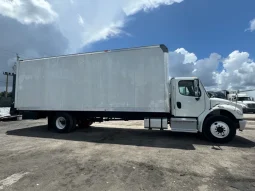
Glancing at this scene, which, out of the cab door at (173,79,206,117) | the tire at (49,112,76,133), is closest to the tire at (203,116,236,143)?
the cab door at (173,79,206,117)

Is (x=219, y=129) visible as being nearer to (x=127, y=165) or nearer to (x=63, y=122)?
(x=127, y=165)

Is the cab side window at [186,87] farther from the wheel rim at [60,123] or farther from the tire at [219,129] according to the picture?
the wheel rim at [60,123]

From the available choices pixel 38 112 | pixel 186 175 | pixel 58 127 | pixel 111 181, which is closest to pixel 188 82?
pixel 186 175

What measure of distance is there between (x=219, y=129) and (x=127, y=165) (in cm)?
452

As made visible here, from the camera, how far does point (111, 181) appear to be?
3.98m

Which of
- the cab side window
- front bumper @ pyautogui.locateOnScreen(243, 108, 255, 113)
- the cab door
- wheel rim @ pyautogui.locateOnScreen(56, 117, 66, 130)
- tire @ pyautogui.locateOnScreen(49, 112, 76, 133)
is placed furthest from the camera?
front bumper @ pyautogui.locateOnScreen(243, 108, 255, 113)

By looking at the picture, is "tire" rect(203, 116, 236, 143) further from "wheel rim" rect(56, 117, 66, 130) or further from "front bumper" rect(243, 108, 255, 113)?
"front bumper" rect(243, 108, 255, 113)

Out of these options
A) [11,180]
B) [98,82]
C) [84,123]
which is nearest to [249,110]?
[84,123]

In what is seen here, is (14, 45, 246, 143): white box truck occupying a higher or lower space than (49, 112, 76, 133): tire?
higher

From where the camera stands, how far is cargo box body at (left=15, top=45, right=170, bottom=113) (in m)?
8.10

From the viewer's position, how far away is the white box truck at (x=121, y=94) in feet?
25.5

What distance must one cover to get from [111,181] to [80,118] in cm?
674

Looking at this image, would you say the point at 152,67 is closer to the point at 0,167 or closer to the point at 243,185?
the point at 243,185

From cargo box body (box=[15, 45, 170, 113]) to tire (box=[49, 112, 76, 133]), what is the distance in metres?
0.47
